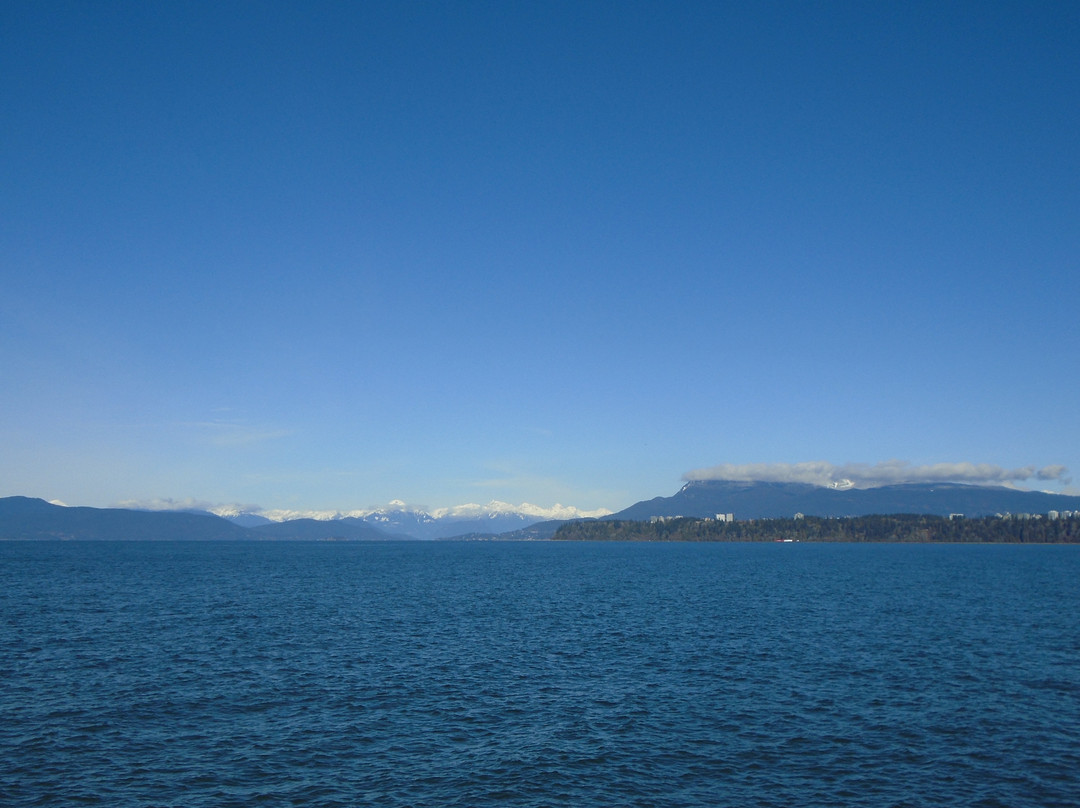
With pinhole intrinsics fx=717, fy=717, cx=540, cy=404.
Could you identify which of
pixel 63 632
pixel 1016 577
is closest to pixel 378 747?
pixel 63 632

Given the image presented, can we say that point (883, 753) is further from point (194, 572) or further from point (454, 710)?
point (194, 572)

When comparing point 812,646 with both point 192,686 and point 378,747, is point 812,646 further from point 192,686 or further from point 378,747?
point 192,686

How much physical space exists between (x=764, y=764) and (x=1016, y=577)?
145 m

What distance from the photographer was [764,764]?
33.2 meters

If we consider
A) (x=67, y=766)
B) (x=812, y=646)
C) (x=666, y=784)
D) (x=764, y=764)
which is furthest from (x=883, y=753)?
(x=67, y=766)

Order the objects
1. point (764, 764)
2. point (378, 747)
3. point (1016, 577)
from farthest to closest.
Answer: point (1016, 577)
point (378, 747)
point (764, 764)

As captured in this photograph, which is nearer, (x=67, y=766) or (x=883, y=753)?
(x=67, y=766)

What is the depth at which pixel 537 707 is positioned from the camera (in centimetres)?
4256

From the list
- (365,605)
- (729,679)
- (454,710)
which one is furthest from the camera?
(365,605)

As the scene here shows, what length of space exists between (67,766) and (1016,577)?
547ft

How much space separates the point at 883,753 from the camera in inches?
1358

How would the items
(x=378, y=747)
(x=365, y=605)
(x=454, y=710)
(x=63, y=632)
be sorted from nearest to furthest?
(x=378, y=747)
(x=454, y=710)
(x=63, y=632)
(x=365, y=605)

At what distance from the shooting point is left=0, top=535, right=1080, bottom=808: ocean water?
30.6 metres

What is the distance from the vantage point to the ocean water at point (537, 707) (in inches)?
1203
